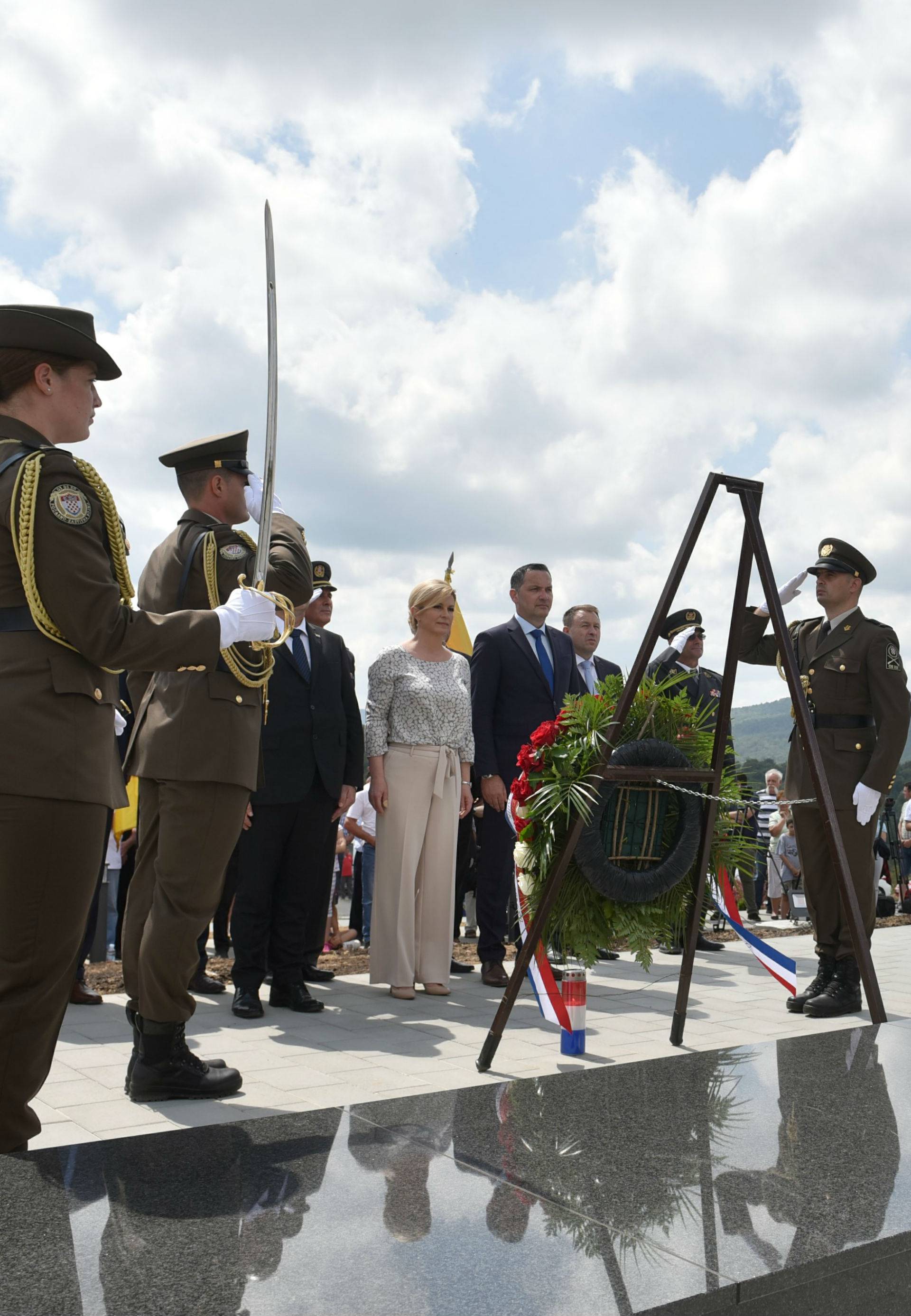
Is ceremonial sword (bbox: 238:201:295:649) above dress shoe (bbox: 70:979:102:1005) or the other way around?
above

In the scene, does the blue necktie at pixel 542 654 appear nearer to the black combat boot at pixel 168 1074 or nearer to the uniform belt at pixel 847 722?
the uniform belt at pixel 847 722

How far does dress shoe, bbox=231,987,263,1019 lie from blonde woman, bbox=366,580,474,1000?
826 mm

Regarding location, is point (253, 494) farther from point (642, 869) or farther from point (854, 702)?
point (854, 702)

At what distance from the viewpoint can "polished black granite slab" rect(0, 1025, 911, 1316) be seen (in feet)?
7.41

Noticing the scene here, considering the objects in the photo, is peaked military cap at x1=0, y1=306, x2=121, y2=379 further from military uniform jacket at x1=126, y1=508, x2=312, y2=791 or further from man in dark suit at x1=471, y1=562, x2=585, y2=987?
man in dark suit at x1=471, y1=562, x2=585, y2=987

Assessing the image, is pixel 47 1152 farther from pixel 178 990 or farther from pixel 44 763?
pixel 178 990

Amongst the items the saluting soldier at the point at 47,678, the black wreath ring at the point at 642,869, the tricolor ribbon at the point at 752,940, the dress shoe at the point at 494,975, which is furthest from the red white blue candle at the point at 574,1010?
the saluting soldier at the point at 47,678

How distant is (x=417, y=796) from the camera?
6555 mm

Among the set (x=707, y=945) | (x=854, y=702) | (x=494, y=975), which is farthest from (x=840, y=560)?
(x=707, y=945)

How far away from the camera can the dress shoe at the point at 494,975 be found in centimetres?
703

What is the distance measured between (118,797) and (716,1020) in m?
3.96

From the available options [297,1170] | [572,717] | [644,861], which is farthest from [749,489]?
[297,1170]

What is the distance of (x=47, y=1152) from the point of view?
289cm

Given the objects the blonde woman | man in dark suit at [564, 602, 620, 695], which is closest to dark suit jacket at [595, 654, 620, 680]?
man in dark suit at [564, 602, 620, 695]
